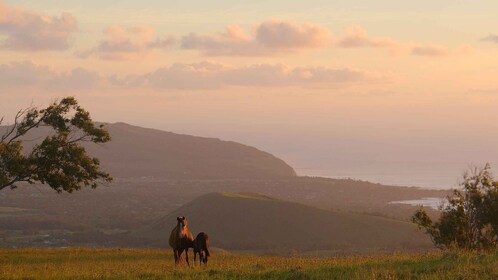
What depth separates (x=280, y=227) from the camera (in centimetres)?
15900

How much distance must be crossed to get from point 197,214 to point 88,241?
112 feet

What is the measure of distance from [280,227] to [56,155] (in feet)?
398

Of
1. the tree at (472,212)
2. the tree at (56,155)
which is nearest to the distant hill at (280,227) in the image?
the tree at (472,212)

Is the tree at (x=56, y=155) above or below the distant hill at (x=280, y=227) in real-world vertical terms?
above

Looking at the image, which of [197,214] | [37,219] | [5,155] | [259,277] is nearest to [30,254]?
[5,155]

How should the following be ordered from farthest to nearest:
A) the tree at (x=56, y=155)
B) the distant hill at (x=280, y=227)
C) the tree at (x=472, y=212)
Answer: the distant hill at (x=280, y=227) → the tree at (x=472, y=212) → the tree at (x=56, y=155)

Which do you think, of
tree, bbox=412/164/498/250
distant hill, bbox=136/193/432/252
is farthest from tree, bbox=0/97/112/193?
distant hill, bbox=136/193/432/252

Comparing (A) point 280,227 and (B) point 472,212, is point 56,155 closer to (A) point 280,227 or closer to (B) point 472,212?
(B) point 472,212

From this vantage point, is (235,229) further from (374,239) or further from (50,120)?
(50,120)

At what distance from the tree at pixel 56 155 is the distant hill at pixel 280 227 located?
93997mm

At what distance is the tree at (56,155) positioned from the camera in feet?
133

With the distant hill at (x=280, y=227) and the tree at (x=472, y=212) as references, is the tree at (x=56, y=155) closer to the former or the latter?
the tree at (x=472, y=212)

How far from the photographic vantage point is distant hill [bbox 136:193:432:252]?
469ft

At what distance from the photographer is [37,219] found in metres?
194
